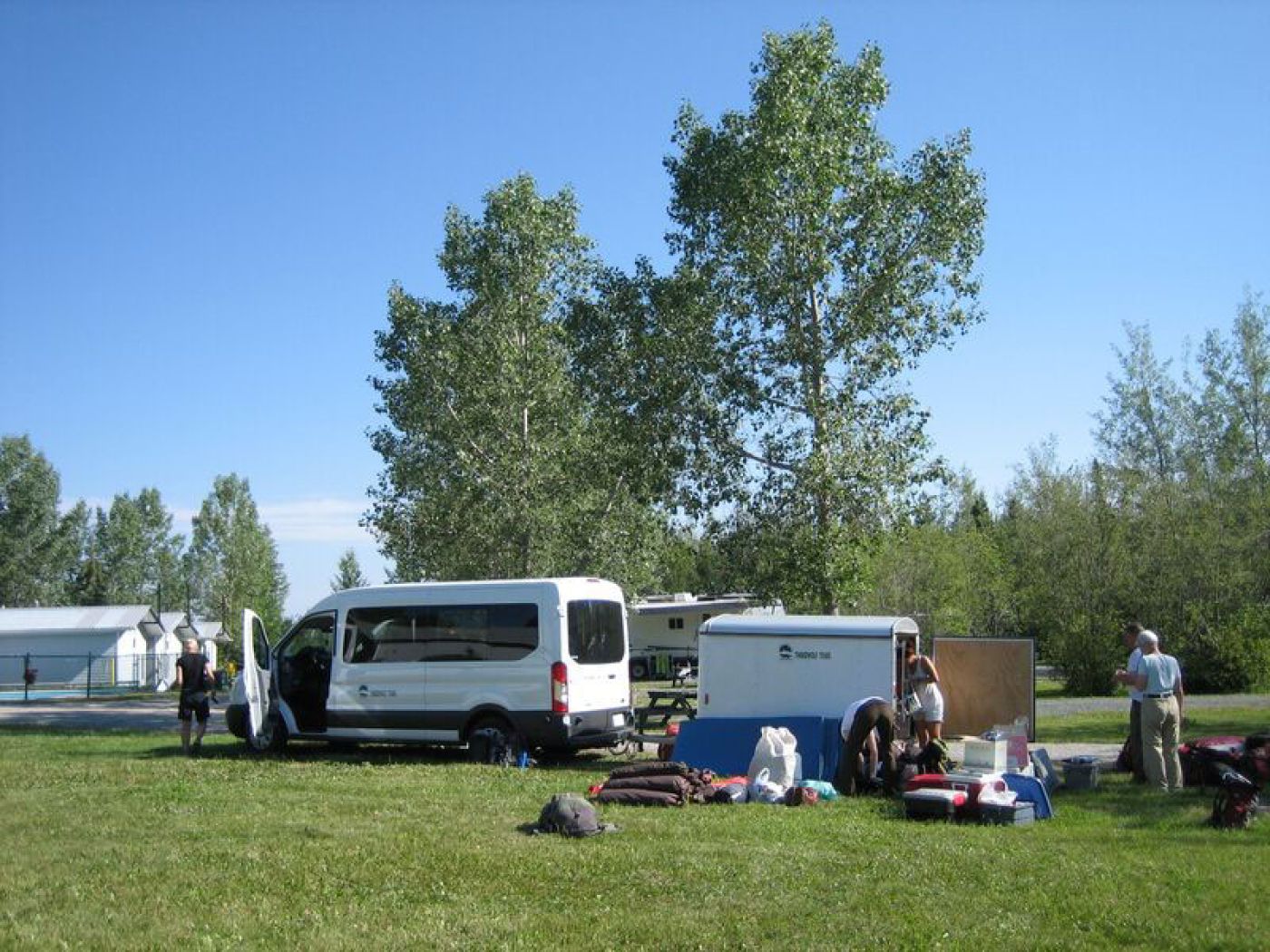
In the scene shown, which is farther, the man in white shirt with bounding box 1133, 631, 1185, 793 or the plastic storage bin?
the plastic storage bin

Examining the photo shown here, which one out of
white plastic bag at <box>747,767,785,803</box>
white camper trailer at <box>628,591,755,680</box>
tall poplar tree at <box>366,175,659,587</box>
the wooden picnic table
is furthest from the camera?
white camper trailer at <box>628,591,755,680</box>

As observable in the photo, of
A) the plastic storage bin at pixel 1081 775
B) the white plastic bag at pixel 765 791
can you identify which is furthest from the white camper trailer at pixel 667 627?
the white plastic bag at pixel 765 791

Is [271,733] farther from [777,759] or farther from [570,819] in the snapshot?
[570,819]

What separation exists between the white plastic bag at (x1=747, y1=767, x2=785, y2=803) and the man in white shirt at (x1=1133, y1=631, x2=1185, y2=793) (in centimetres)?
392

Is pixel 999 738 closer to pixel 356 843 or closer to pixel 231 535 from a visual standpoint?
pixel 356 843

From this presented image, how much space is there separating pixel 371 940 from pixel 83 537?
286 ft

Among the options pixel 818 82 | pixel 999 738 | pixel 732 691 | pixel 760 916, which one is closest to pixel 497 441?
pixel 818 82

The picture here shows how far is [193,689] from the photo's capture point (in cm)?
1744

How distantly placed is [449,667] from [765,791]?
17.9 feet

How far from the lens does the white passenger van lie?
15.7 metres

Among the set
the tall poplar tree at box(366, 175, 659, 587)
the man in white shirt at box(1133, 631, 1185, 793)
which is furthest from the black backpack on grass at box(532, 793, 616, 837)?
the tall poplar tree at box(366, 175, 659, 587)

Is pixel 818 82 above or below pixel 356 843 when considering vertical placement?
above

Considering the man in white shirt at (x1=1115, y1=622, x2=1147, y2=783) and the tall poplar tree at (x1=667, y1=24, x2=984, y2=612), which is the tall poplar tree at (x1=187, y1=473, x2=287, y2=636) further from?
the man in white shirt at (x1=1115, y1=622, x2=1147, y2=783)

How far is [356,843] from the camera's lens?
9.86m
